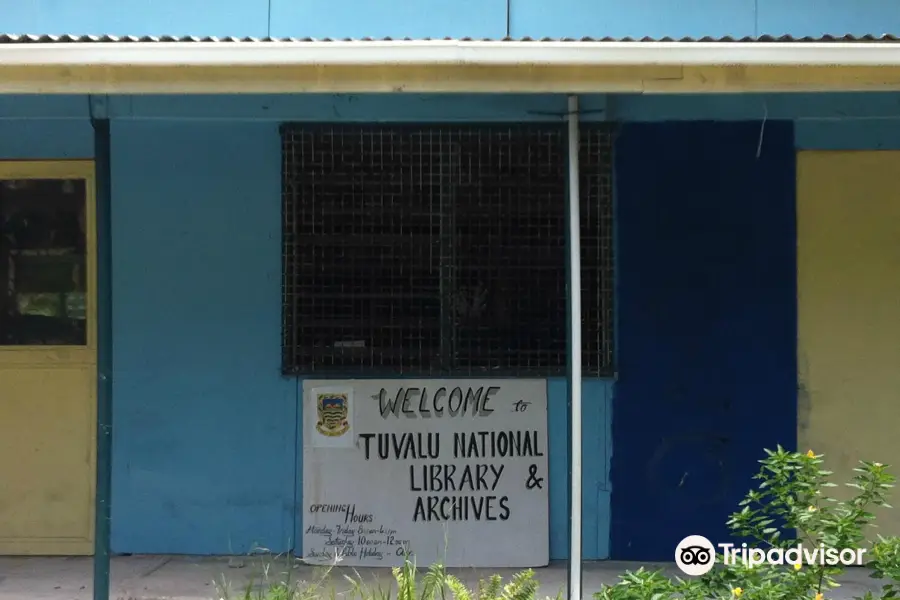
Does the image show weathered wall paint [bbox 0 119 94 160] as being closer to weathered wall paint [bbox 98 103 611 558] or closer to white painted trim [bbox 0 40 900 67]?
weathered wall paint [bbox 98 103 611 558]

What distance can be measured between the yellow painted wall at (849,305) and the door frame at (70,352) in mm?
4417

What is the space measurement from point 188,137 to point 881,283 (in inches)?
173

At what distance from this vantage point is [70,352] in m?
5.86

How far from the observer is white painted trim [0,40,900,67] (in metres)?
3.91

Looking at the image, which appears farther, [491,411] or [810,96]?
[491,411]

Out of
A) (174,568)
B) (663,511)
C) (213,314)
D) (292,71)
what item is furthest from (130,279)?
(663,511)

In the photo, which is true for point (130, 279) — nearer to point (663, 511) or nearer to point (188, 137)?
point (188, 137)

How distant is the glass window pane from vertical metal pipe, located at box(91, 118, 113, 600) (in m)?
1.62

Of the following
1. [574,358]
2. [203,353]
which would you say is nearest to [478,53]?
[574,358]

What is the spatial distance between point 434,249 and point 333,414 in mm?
1195

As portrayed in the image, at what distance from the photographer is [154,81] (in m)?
4.04

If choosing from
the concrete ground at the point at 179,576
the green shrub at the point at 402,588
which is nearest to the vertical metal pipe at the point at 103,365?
the green shrub at the point at 402,588

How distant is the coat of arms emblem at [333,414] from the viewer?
224 inches

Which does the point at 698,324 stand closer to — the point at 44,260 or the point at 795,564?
the point at 795,564
